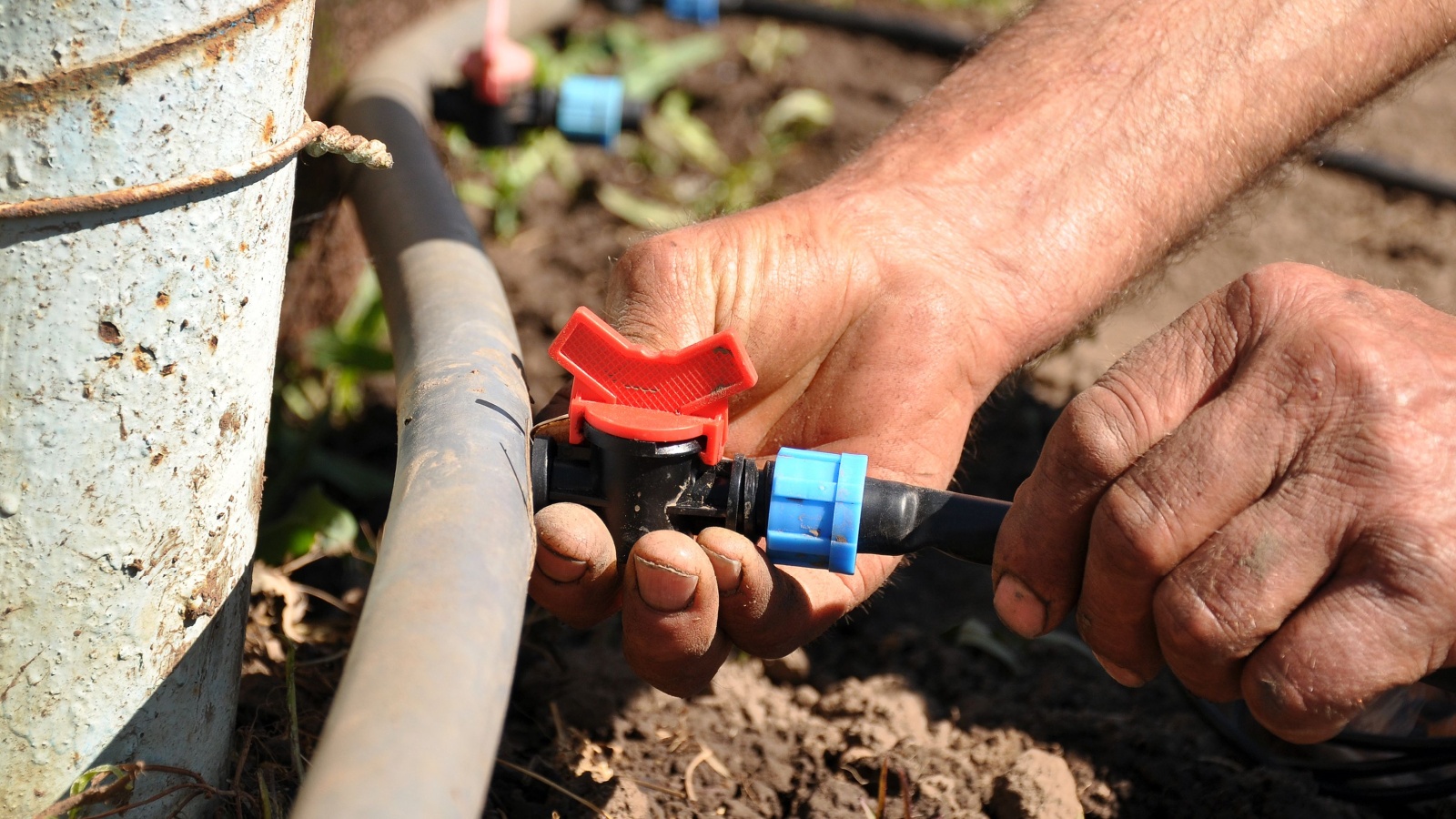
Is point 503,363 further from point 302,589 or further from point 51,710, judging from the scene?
point 302,589

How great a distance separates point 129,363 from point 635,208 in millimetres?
2378

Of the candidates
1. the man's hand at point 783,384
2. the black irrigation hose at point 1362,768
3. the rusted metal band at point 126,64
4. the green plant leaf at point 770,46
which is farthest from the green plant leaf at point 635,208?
the rusted metal band at point 126,64

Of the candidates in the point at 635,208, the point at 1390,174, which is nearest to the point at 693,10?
the point at 635,208

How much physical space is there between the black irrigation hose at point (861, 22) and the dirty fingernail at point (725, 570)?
128 inches

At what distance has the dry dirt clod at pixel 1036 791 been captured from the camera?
5.08 ft

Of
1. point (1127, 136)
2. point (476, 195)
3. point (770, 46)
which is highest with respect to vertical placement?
point (1127, 136)

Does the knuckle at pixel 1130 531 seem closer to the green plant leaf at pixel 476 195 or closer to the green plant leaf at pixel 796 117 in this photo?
the green plant leaf at pixel 476 195

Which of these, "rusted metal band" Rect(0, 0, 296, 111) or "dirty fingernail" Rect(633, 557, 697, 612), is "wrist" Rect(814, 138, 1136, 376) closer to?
"dirty fingernail" Rect(633, 557, 697, 612)

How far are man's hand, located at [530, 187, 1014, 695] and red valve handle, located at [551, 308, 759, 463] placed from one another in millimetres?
117

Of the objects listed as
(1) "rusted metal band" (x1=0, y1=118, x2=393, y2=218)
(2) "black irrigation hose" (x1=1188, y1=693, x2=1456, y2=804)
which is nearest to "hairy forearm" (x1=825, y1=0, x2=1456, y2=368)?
(2) "black irrigation hose" (x1=1188, y1=693, x2=1456, y2=804)

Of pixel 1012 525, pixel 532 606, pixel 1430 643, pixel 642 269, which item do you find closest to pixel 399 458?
pixel 642 269

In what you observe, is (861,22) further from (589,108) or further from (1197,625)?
(1197,625)

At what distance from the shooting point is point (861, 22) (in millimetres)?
4230

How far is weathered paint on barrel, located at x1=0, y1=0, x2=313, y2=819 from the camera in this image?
875 millimetres
